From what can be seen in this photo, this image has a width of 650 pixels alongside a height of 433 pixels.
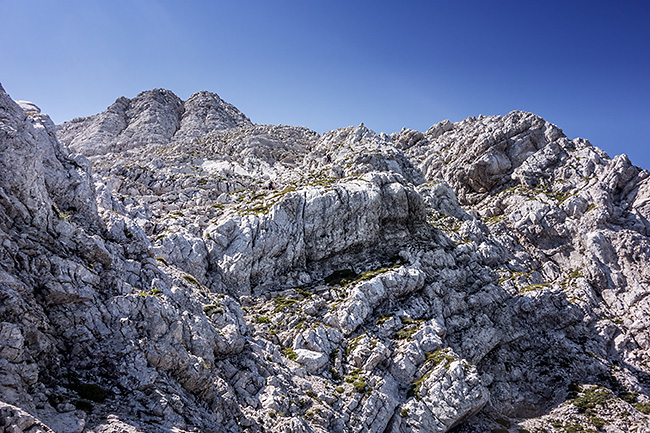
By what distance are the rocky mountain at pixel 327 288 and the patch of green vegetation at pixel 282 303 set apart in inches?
11.2

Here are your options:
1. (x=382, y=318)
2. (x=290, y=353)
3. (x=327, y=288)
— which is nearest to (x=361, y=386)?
(x=290, y=353)

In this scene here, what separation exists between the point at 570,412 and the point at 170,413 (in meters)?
48.8

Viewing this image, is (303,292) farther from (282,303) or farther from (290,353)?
(290,353)

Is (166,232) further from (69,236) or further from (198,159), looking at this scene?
(198,159)

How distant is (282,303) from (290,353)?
7641 millimetres

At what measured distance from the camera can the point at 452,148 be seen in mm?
99125

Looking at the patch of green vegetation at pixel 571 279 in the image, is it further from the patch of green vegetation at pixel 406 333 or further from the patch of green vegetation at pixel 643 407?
the patch of green vegetation at pixel 406 333

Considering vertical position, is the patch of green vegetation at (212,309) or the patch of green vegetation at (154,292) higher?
the patch of green vegetation at (212,309)

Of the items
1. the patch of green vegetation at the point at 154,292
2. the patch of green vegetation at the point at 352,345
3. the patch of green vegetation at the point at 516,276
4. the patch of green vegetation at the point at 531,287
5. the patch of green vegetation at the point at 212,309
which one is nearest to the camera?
Result: the patch of green vegetation at the point at 154,292

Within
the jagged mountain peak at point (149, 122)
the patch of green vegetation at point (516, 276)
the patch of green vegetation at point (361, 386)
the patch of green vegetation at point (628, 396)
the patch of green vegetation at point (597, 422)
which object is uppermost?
the jagged mountain peak at point (149, 122)

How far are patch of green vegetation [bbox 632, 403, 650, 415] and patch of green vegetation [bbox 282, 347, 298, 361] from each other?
4395cm

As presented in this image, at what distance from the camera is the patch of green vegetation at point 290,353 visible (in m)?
38.7

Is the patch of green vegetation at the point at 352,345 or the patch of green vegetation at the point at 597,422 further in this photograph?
the patch of green vegetation at the point at 597,422

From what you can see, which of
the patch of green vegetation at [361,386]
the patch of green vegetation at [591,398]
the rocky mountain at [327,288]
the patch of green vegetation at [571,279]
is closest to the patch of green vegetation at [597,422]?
the rocky mountain at [327,288]
